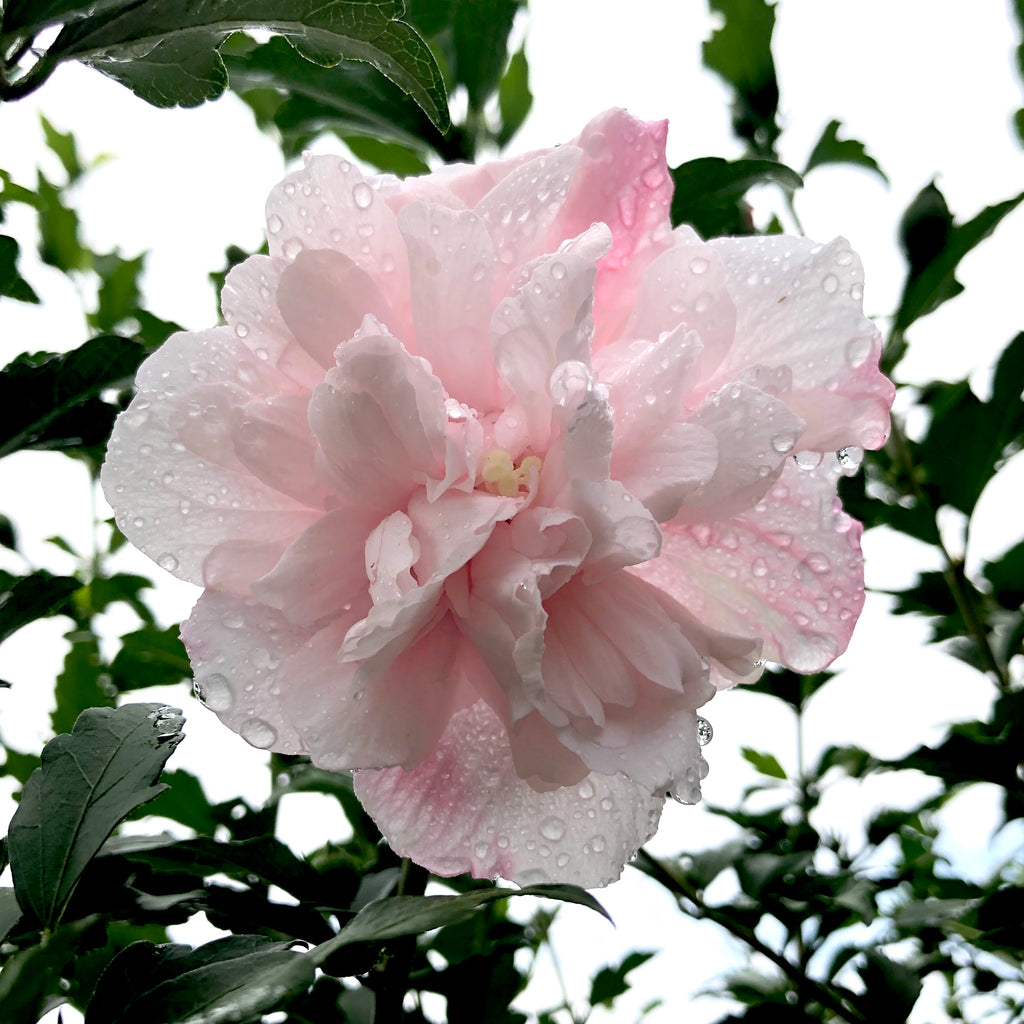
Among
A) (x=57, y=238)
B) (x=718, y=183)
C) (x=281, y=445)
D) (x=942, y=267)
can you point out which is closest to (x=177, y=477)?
(x=281, y=445)

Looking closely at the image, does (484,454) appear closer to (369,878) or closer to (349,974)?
(349,974)

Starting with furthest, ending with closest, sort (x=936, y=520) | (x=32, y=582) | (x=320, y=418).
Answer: (x=936, y=520), (x=32, y=582), (x=320, y=418)

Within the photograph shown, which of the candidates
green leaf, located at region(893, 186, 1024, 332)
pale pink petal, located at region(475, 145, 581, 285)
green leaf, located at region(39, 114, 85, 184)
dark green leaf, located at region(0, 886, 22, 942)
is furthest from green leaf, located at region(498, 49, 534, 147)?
green leaf, located at region(39, 114, 85, 184)

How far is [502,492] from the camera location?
23.3 inches

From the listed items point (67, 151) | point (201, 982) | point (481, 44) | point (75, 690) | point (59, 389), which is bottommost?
point (201, 982)

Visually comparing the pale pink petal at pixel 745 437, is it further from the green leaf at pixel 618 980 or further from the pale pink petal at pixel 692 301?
the green leaf at pixel 618 980

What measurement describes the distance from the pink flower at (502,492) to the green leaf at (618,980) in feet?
3.12

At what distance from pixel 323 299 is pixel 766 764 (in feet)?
3.84

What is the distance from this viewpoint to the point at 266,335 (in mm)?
610

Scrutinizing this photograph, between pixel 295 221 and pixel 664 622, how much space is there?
0.33m

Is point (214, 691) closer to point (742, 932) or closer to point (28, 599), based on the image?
point (28, 599)

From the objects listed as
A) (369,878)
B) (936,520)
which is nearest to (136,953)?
(369,878)

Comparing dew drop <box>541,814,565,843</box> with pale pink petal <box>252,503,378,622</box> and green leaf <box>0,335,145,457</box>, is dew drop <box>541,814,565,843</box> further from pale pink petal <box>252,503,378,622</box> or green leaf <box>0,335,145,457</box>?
green leaf <box>0,335,145,457</box>

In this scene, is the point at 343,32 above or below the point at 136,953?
above
